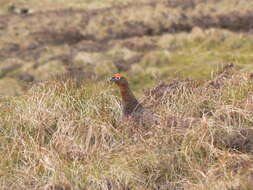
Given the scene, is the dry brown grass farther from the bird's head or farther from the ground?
the bird's head

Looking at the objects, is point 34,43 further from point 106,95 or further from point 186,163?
point 186,163

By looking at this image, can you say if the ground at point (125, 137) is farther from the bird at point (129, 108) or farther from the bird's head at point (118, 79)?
the bird's head at point (118, 79)

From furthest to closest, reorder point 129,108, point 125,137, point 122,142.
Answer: point 129,108 → point 125,137 → point 122,142

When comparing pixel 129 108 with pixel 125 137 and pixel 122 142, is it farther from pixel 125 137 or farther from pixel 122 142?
pixel 122 142

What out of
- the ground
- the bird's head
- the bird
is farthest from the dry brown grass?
the bird's head

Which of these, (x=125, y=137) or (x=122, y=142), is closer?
(x=122, y=142)

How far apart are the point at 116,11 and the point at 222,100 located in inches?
1032

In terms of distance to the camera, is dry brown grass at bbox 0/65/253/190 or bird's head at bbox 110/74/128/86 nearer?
dry brown grass at bbox 0/65/253/190

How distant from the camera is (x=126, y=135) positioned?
214 inches

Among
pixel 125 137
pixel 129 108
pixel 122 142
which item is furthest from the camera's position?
pixel 129 108

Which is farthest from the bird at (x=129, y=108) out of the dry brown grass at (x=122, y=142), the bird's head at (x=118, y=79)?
the dry brown grass at (x=122, y=142)

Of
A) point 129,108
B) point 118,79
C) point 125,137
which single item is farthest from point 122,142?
point 118,79

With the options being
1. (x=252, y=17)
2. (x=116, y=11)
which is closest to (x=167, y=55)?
(x=252, y=17)

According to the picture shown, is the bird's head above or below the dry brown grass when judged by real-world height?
above
